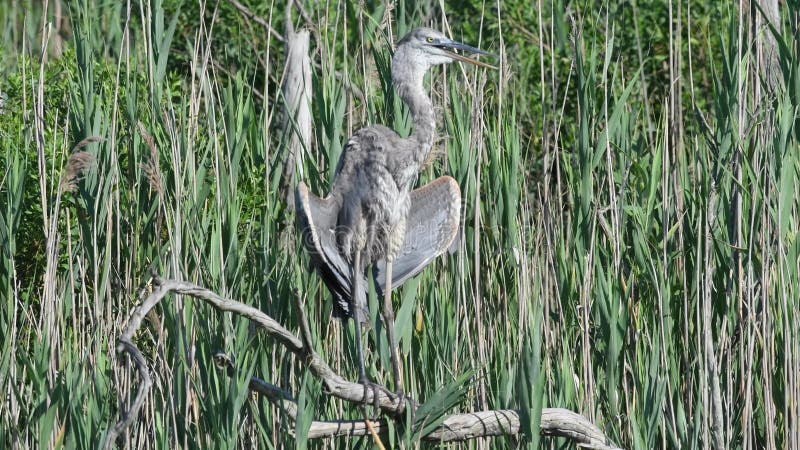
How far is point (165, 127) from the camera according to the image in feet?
11.5

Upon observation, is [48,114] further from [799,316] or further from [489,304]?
[799,316]

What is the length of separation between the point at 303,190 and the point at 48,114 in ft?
4.65

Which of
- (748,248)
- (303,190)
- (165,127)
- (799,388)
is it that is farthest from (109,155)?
(799,388)

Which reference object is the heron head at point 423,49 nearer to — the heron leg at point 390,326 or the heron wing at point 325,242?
the heron wing at point 325,242

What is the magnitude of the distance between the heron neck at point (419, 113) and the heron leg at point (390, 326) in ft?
1.24

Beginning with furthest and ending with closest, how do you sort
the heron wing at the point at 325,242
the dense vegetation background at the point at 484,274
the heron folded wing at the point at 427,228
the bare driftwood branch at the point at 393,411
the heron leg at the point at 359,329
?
the heron folded wing at the point at 427,228, the heron wing at the point at 325,242, the dense vegetation background at the point at 484,274, the heron leg at the point at 359,329, the bare driftwood branch at the point at 393,411

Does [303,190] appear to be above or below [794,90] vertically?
below

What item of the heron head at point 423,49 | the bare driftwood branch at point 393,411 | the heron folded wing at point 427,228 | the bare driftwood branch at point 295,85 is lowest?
the bare driftwood branch at point 393,411

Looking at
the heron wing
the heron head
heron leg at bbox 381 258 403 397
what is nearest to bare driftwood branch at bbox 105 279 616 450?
heron leg at bbox 381 258 403 397

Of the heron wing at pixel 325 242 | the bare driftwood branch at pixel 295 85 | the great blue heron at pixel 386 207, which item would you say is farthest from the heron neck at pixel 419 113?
the bare driftwood branch at pixel 295 85

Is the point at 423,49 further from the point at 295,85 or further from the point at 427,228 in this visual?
the point at 295,85

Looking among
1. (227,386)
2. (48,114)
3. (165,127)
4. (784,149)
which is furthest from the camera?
(48,114)

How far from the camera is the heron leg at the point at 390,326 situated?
311cm

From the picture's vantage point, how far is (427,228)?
361 cm
